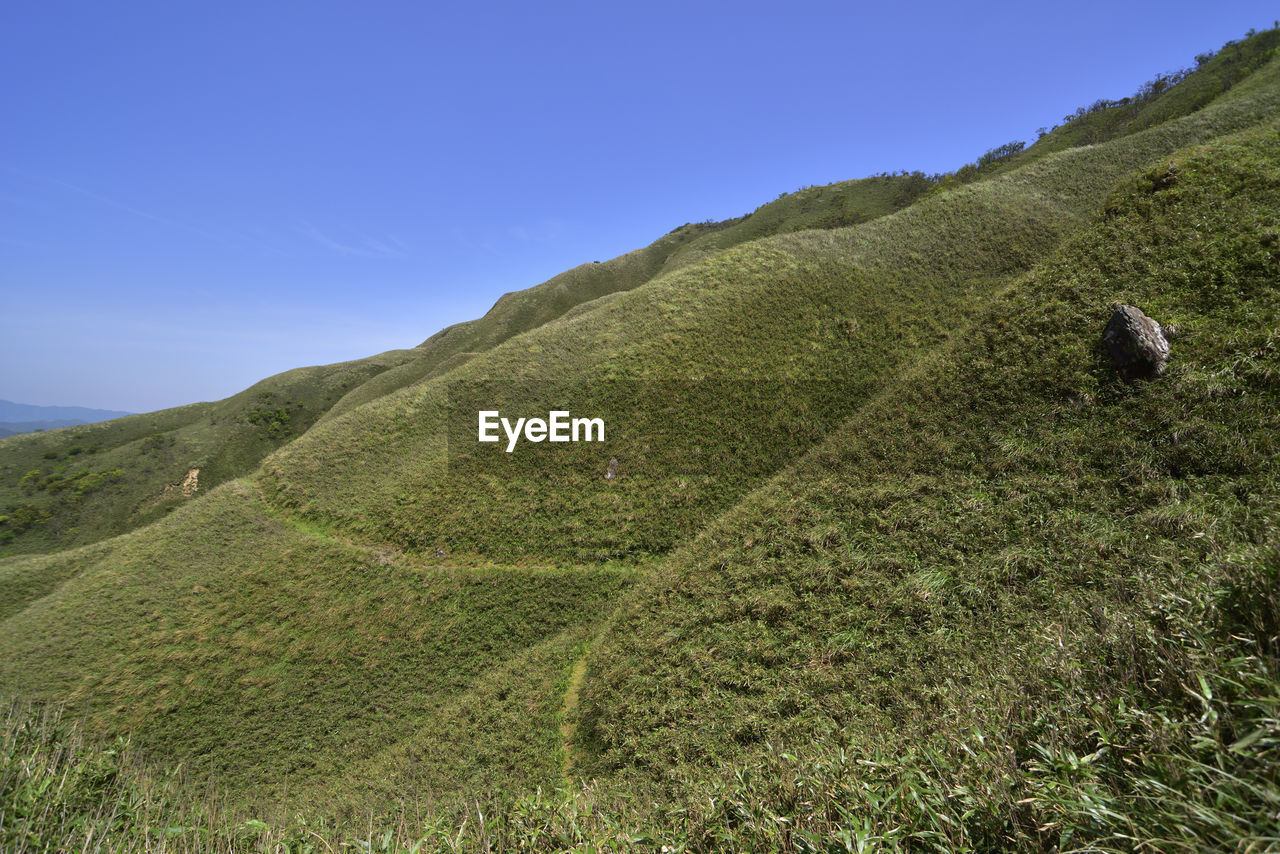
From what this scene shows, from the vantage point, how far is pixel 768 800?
5.50 m

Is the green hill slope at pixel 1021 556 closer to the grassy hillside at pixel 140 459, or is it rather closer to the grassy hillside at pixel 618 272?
the grassy hillside at pixel 618 272

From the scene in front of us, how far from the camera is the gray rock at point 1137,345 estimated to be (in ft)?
40.5

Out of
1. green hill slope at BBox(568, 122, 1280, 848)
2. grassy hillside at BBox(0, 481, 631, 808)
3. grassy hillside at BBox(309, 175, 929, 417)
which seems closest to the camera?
green hill slope at BBox(568, 122, 1280, 848)

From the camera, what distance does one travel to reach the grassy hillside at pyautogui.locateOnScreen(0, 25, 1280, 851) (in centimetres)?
445

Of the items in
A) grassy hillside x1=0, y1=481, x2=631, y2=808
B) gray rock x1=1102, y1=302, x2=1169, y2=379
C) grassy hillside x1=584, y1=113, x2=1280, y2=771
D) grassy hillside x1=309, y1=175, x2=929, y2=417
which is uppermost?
grassy hillside x1=309, y1=175, x2=929, y2=417

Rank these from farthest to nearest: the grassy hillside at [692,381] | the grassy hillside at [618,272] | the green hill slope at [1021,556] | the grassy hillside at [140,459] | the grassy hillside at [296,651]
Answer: the grassy hillside at [618,272] < the grassy hillside at [140,459] < the grassy hillside at [692,381] < the grassy hillside at [296,651] < the green hill slope at [1021,556]

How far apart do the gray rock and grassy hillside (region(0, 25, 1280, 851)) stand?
569mm

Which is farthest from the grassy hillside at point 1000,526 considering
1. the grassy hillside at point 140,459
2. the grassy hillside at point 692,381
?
the grassy hillside at point 140,459

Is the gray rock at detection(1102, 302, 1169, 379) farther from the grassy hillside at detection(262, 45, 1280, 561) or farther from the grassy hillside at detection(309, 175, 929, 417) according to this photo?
the grassy hillside at detection(309, 175, 929, 417)

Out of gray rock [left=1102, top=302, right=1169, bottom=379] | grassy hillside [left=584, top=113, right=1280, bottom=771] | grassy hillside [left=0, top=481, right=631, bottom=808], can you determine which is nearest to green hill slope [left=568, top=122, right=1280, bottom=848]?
grassy hillside [left=584, top=113, right=1280, bottom=771]

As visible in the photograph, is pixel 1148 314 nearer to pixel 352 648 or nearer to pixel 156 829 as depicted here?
pixel 156 829

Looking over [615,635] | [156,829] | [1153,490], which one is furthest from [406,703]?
[1153,490]

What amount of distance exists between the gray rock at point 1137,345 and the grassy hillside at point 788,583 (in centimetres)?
57

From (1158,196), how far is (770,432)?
66.1ft
